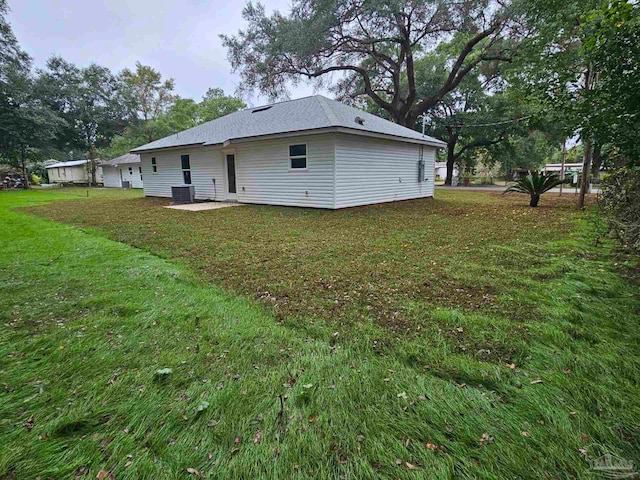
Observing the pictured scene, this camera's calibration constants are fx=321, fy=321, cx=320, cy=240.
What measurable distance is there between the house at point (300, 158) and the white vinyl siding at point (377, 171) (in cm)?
3

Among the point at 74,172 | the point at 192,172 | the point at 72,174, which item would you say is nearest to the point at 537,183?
the point at 192,172

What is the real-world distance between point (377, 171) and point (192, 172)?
775cm

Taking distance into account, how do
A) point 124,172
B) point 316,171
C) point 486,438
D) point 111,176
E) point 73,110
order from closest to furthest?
point 486,438, point 316,171, point 124,172, point 73,110, point 111,176

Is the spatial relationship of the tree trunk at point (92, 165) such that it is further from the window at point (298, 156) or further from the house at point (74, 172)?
the window at point (298, 156)

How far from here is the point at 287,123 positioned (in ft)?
34.2

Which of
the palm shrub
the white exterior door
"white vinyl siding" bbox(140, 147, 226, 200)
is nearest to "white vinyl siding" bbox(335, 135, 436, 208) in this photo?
the palm shrub

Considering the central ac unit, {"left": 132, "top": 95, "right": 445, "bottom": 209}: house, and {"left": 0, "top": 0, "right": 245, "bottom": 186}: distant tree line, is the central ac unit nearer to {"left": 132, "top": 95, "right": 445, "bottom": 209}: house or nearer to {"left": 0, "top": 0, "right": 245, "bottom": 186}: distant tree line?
{"left": 132, "top": 95, "right": 445, "bottom": 209}: house

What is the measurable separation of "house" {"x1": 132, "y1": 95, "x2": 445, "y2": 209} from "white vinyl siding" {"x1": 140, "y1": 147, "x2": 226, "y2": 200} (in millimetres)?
39

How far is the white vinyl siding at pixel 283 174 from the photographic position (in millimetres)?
9336

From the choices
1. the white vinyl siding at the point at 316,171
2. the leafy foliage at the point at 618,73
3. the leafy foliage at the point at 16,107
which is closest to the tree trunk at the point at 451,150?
the white vinyl siding at the point at 316,171

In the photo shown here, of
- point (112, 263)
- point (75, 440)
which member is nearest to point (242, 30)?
point (112, 263)

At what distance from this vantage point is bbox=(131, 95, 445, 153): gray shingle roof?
31.6 feet

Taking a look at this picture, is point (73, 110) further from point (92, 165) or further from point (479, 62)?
point (479, 62)

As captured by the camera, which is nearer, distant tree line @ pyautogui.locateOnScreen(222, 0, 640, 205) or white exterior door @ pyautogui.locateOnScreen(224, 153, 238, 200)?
distant tree line @ pyautogui.locateOnScreen(222, 0, 640, 205)
